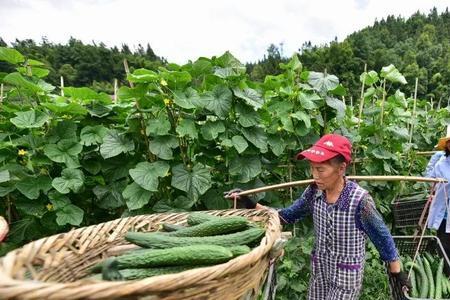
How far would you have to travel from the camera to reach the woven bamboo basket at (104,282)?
118 centimetres

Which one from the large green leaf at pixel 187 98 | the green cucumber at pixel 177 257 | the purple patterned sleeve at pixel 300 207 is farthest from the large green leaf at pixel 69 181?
the purple patterned sleeve at pixel 300 207

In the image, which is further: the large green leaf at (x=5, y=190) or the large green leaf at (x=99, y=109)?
the large green leaf at (x=99, y=109)

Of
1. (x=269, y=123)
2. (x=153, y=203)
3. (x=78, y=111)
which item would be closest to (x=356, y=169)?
(x=269, y=123)

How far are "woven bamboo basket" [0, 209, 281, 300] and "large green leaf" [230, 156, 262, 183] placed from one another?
91cm

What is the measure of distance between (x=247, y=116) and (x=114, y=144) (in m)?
1.12

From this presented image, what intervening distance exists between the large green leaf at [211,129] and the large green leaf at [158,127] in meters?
0.29

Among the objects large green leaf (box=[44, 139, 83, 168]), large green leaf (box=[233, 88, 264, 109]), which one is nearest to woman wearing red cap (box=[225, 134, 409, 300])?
large green leaf (box=[233, 88, 264, 109])

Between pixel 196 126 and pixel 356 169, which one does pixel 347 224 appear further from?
pixel 356 169

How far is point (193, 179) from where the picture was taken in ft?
10.1

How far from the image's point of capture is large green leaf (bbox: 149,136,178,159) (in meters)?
3.04

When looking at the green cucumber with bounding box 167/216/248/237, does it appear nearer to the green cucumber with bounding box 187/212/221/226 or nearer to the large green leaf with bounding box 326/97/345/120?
the green cucumber with bounding box 187/212/221/226

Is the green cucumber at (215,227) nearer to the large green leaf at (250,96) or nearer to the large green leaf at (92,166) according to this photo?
the large green leaf at (250,96)

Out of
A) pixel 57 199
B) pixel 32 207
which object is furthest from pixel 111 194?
pixel 32 207

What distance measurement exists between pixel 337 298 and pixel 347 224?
18.8 inches
